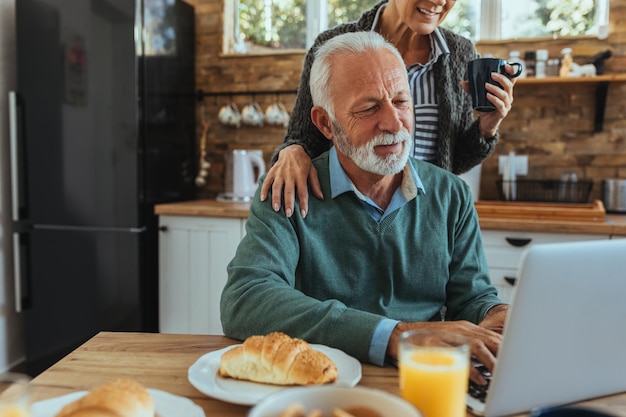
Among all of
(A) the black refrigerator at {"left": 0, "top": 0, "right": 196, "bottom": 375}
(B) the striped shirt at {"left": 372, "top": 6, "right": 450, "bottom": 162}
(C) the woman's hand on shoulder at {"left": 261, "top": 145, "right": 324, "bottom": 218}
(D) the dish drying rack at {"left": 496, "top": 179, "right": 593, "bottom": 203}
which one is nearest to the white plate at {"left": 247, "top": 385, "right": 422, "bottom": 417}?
(C) the woman's hand on shoulder at {"left": 261, "top": 145, "right": 324, "bottom": 218}

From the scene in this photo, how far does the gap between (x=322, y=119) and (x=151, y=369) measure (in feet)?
2.54

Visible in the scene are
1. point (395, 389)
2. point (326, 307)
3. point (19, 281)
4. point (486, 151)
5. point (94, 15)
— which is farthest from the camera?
point (19, 281)

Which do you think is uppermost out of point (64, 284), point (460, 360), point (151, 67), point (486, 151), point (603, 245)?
point (151, 67)

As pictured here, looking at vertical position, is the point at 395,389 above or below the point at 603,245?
below

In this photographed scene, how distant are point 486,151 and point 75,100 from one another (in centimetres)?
203

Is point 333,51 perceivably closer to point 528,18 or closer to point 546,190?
point 546,190

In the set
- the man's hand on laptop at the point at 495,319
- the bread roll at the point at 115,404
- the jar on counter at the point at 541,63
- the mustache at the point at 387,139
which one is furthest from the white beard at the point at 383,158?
the jar on counter at the point at 541,63

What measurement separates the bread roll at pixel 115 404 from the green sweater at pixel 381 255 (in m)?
0.46

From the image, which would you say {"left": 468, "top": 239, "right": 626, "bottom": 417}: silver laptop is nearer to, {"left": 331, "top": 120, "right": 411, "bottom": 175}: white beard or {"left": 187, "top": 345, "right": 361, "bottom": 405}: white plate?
{"left": 187, "top": 345, "right": 361, "bottom": 405}: white plate

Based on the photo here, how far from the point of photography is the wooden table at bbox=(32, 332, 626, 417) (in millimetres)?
781

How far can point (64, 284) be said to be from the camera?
2848mm

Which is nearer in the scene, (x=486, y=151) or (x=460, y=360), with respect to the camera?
(x=460, y=360)

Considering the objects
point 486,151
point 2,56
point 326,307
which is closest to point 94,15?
point 2,56

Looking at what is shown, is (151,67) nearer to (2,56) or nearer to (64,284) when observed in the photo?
(2,56)
